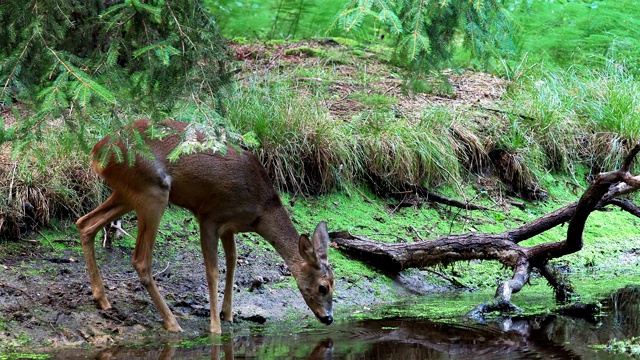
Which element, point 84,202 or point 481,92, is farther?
point 481,92

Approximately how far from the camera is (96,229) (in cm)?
696

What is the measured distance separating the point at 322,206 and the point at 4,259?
148 inches

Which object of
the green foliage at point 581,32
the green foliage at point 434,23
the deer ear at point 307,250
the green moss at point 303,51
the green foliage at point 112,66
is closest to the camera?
the green foliage at point 112,66

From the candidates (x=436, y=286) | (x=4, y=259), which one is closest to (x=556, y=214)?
(x=436, y=286)

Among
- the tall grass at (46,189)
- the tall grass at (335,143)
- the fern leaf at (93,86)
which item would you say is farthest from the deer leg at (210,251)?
the tall grass at (335,143)

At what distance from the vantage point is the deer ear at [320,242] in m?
7.01

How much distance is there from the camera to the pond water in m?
5.75

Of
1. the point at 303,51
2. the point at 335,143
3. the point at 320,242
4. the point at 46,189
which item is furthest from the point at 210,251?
the point at 303,51

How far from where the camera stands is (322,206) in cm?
962

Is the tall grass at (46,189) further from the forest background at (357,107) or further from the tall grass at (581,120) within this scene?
the tall grass at (581,120)

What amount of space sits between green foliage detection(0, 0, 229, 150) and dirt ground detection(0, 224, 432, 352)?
57.1 inches

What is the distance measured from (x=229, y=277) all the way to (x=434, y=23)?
9.22 ft

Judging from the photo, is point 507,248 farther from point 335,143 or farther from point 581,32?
point 581,32

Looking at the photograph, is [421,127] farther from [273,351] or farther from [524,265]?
[273,351]
